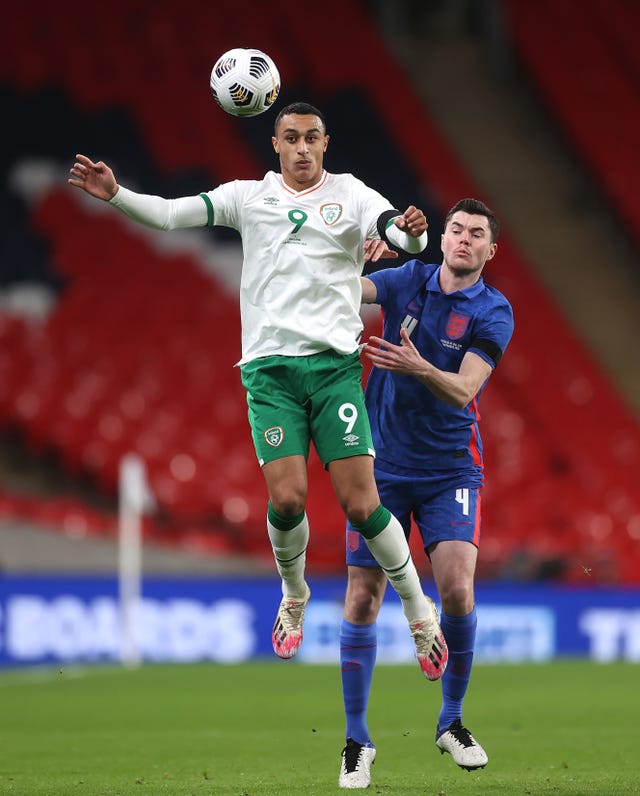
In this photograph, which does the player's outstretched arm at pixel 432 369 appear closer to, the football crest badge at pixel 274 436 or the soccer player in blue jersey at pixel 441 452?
the soccer player in blue jersey at pixel 441 452

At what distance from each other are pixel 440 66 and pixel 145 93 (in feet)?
19.9

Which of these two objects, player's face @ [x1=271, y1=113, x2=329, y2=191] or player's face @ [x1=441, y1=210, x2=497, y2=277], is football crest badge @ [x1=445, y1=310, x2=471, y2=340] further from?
player's face @ [x1=271, y1=113, x2=329, y2=191]

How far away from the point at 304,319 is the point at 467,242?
101 cm

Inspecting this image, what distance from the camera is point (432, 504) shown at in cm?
723

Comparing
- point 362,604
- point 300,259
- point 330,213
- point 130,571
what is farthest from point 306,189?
point 130,571

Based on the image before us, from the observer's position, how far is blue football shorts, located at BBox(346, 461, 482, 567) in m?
7.16

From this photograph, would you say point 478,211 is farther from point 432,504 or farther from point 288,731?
point 288,731

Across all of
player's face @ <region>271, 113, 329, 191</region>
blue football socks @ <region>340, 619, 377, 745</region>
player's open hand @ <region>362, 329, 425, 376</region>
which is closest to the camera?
player's open hand @ <region>362, 329, 425, 376</region>

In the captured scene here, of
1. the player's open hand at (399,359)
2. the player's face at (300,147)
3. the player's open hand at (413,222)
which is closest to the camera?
the player's open hand at (413,222)

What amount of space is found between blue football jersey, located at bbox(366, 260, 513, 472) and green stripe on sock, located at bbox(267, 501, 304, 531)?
70 cm

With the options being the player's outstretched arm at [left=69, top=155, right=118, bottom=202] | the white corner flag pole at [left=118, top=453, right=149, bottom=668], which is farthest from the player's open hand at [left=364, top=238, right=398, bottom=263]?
the white corner flag pole at [left=118, top=453, right=149, bottom=668]

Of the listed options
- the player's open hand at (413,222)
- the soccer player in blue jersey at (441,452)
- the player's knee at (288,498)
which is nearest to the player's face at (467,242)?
the soccer player in blue jersey at (441,452)

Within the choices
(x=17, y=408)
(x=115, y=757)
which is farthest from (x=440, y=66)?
(x=115, y=757)

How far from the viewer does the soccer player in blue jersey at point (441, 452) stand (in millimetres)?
7121
